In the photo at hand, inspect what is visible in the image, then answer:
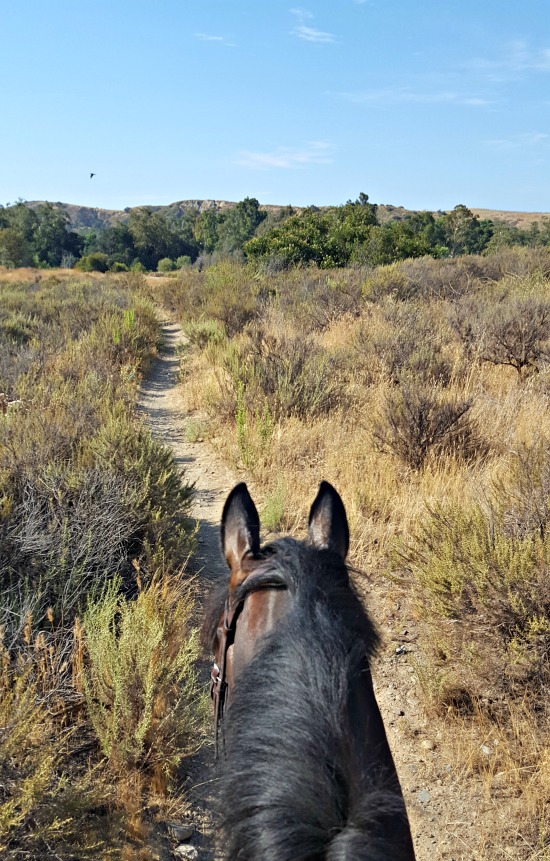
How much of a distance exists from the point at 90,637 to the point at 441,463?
3465 millimetres

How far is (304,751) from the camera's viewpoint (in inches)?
41.9

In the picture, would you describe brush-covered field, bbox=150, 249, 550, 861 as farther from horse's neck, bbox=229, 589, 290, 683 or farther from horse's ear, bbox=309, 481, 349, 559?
horse's neck, bbox=229, 589, 290, 683

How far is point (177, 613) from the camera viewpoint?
3.18 m

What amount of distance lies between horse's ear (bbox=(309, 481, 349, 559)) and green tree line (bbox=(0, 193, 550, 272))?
1907 cm

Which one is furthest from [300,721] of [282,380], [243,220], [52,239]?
[52,239]

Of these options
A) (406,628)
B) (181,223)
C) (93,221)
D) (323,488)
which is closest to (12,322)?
(406,628)

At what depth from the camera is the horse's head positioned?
4.78ft

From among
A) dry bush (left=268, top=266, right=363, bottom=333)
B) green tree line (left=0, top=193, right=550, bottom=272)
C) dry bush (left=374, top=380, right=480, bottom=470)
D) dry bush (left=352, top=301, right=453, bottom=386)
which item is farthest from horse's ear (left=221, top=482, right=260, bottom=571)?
green tree line (left=0, top=193, right=550, bottom=272)

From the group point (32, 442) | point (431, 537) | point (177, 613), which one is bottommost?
point (177, 613)

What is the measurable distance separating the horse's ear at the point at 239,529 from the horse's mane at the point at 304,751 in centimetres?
24

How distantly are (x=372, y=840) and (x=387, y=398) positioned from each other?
5.13 m

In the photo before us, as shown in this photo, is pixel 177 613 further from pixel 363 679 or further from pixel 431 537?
pixel 363 679

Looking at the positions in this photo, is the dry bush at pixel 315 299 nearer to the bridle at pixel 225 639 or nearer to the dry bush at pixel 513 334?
the dry bush at pixel 513 334

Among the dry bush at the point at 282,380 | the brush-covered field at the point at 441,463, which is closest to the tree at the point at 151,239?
the brush-covered field at the point at 441,463
